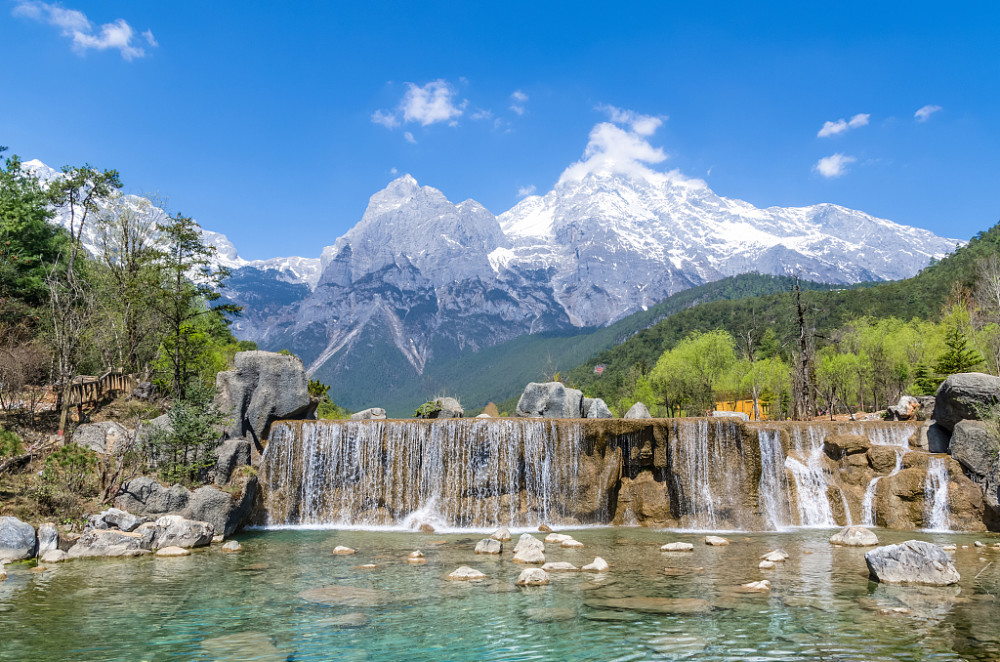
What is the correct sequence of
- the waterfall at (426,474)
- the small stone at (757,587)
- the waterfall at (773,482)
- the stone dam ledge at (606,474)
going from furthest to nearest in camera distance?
the waterfall at (426,474)
the waterfall at (773,482)
the stone dam ledge at (606,474)
the small stone at (757,587)

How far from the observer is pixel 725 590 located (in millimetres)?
13898

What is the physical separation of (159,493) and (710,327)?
388 ft

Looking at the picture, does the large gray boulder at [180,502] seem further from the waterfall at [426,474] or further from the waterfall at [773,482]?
the waterfall at [773,482]

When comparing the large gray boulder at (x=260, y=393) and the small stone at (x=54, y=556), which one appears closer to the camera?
the small stone at (x=54, y=556)

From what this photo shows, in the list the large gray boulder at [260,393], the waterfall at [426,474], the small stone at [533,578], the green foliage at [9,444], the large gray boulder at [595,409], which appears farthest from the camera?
the large gray boulder at [595,409]

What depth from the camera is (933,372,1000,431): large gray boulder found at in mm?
23453

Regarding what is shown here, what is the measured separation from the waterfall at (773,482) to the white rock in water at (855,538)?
4335mm

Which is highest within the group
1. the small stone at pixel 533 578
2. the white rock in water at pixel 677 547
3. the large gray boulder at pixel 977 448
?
the large gray boulder at pixel 977 448

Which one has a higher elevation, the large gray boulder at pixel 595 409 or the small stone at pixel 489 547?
the large gray boulder at pixel 595 409

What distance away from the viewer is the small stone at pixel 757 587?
543 inches

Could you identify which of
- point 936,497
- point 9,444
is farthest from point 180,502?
point 936,497

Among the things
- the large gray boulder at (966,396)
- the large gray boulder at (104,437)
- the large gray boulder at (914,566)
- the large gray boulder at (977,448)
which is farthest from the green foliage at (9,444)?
the large gray boulder at (966,396)

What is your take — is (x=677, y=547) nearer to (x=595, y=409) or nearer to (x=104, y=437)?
(x=104, y=437)

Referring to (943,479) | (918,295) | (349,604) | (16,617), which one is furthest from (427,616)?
(918,295)
